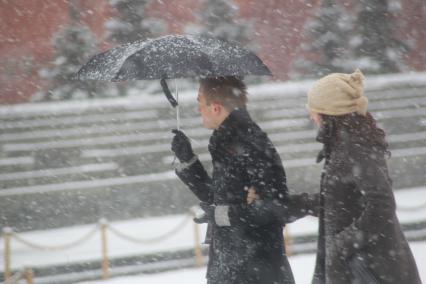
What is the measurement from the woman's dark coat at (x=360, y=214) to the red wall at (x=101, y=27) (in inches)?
423

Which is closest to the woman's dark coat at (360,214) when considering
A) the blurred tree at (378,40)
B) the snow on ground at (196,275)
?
Result: the snow on ground at (196,275)

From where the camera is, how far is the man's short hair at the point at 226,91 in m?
3.24

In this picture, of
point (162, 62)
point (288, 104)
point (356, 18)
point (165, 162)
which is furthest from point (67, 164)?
point (162, 62)

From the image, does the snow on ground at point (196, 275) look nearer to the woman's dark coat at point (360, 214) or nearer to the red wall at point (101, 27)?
the woman's dark coat at point (360, 214)

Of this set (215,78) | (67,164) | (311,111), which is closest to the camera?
(311,111)

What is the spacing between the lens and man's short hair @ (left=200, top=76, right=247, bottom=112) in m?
3.24

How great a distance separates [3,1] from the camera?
13195mm

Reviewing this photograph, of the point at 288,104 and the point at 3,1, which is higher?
the point at 3,1

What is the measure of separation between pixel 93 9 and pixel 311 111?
10.9 metres

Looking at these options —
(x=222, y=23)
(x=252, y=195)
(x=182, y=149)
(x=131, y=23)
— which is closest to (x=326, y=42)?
(x=222, y=23)

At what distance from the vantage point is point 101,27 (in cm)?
1339

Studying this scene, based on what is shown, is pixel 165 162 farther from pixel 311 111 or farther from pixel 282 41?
pixel 311 111

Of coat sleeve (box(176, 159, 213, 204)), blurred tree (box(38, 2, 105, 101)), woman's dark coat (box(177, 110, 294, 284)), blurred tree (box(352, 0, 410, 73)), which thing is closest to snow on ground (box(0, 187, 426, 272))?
blurred tree (box(38, 2, 105, 101))

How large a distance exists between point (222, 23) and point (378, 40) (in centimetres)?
327
